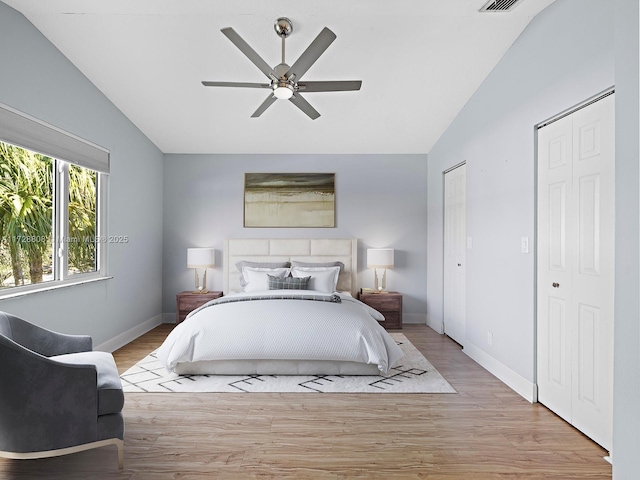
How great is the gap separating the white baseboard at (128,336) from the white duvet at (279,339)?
1.04m

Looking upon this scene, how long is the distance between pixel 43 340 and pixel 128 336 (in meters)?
2.31

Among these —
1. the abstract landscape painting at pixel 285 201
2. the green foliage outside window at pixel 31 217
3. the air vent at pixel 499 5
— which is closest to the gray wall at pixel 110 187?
the green foliage outside window at pixel 31 217

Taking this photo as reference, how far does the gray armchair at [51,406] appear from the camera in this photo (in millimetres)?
1983

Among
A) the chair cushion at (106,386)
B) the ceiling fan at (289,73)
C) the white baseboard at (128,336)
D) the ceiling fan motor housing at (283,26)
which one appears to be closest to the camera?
the chair cushion at (106,386)

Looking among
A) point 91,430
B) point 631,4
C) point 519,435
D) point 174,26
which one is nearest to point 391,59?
point 174,26

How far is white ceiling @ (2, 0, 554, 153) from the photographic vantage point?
316 cm

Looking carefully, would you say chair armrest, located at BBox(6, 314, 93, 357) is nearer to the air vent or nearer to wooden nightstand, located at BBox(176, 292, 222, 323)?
wooden nightstand, located at BBox(176, 292, 222, 323)

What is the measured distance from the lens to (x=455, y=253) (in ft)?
16.3

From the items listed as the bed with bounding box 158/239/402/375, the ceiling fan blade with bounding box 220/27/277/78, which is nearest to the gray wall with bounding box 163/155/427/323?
→ the bed with bounding box 158/239/402/375

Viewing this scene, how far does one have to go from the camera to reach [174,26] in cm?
338

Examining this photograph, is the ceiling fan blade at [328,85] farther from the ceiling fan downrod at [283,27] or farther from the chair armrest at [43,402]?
the chair armrest at [43,402]

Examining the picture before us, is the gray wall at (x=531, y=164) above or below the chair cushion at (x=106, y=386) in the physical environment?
above

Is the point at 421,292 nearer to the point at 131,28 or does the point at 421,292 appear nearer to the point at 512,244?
the point at 512,244

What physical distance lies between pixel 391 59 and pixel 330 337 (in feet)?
8.38
